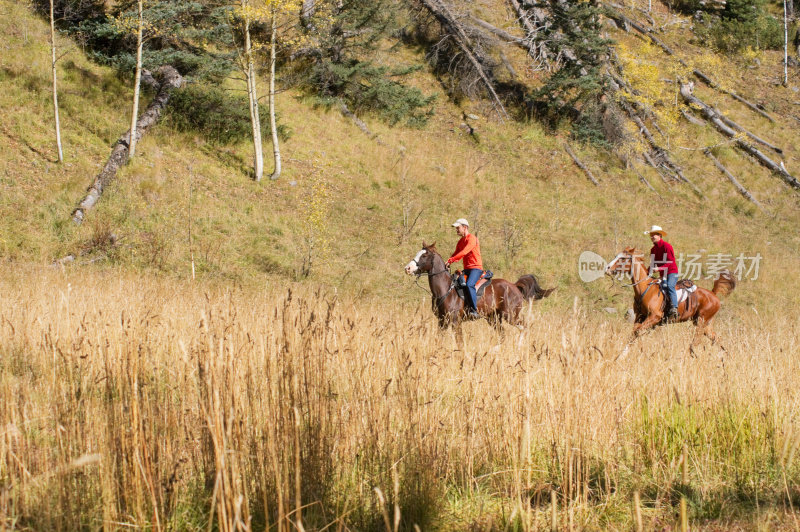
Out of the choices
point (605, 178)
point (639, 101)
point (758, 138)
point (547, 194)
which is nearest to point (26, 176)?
point (547, 194)

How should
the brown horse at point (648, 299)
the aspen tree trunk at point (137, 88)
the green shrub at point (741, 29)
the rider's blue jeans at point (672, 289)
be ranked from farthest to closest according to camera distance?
the green shrub at point (741, 29), the aspen tree trunk at point (137, 88), the rider's blue jeans at point (672, 289), the brown horse at point (648, 299)

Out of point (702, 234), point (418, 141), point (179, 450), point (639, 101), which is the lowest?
point (702, 234)

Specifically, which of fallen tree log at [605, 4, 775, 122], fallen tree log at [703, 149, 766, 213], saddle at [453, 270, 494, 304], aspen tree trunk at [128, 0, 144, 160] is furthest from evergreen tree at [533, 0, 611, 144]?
saddle at [453, 270, 494, 304]

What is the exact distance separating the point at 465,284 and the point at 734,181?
85.7 ft

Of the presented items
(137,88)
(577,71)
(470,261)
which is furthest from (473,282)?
(577,71)

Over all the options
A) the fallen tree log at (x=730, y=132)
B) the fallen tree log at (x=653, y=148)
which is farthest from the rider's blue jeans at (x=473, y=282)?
the fallen tree log at (x=730, y=132)

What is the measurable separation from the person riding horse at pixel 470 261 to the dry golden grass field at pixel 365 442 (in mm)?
5418

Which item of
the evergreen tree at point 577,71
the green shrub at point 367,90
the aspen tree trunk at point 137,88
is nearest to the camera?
the aspen tree trunk at point 137,88

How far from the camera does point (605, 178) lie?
94.6 ft

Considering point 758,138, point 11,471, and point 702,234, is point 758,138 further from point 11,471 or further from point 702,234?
point 11,471

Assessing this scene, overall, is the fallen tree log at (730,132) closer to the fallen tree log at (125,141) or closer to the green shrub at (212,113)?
the green shrub at (212,113)

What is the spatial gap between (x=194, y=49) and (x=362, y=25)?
719 centimetres

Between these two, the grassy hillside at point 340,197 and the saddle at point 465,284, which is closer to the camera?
the saddle at point 465,284

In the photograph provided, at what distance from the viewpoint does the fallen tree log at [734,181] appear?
29750mm
